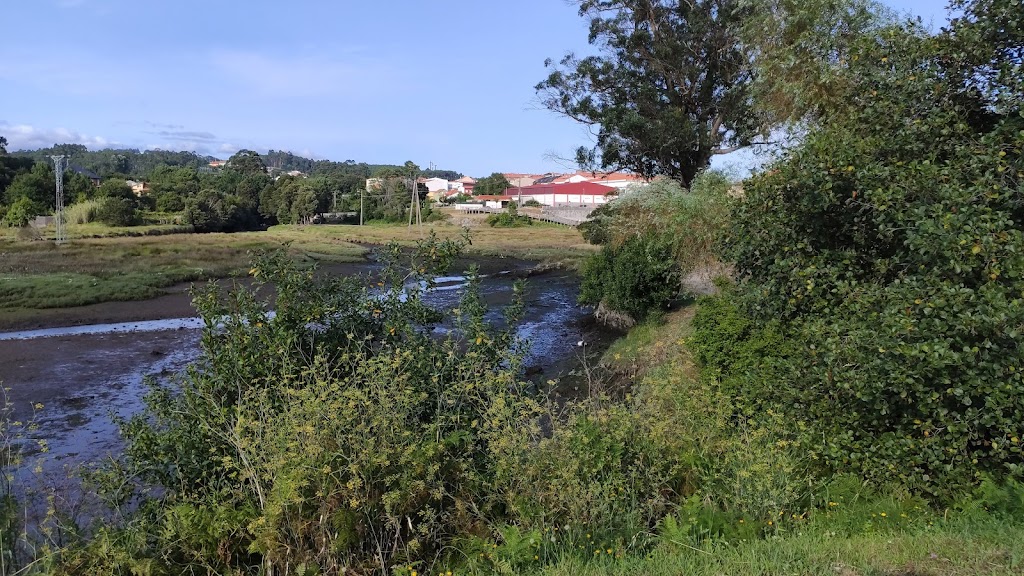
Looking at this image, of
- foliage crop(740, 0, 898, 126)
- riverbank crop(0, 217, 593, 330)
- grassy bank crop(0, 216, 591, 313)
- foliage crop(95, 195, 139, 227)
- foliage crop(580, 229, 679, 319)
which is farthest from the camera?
foliage crop(95, 195, 139, 227)

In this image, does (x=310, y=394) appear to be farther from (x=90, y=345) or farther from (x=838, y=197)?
(x=90, y=345)

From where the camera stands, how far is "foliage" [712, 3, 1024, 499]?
4.90 metres

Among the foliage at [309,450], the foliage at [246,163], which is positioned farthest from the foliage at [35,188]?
the foliage at [309,450]

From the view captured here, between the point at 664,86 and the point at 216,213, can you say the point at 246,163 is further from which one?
the point at 664,86

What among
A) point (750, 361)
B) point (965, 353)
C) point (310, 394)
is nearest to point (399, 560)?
point (310, 394)

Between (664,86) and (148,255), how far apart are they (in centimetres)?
3403

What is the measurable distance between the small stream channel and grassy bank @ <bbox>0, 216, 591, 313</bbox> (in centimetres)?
352

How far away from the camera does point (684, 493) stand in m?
5.32

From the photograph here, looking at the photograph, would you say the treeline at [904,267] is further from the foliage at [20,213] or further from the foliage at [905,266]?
the foliage at [20,213]

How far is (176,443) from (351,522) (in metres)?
2.10

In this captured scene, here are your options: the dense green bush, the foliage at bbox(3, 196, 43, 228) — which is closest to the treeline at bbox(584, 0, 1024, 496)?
the dense green bush

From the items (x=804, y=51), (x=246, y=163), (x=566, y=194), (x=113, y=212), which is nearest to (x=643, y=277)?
(x=804, y=51)

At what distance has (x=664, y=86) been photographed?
2395 cm

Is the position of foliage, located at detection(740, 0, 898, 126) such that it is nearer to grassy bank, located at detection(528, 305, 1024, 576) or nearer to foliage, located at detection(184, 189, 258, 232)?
grassy bank, located at detection(528, 305, 1024, 576)
